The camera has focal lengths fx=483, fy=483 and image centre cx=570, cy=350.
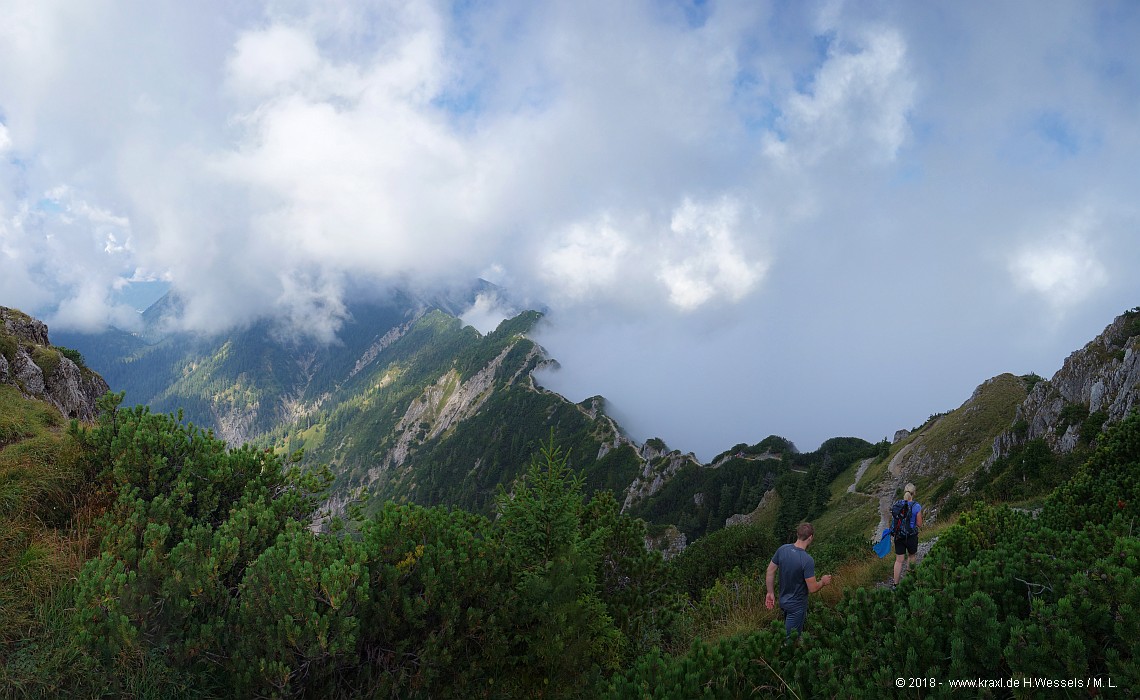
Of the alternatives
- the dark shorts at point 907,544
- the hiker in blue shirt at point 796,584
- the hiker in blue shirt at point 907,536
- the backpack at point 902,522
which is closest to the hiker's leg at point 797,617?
the hiker in blue shirt at point 796,584

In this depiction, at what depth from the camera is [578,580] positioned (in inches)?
443

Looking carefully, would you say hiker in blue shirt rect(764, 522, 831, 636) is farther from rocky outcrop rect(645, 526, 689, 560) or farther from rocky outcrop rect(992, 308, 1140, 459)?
rocky outcrop rect(645, 526, 689, 560)

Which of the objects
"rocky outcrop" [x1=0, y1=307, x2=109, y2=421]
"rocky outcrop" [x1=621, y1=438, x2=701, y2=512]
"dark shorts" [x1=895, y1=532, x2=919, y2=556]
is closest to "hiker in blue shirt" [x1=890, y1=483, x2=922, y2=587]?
"dark shorts" [x1=895, y1=532, x2=919, y2=556]

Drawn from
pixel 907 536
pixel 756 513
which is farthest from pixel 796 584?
pixel 756 513

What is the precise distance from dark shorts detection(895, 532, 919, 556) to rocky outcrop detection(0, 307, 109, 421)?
1140 inches

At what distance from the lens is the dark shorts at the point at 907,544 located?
13531 millimetres

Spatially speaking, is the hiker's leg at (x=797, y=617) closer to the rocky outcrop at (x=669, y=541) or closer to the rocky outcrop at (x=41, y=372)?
the rocky outcrop at (x=41, y=372)

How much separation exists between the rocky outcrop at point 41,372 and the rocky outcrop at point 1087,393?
53.6m

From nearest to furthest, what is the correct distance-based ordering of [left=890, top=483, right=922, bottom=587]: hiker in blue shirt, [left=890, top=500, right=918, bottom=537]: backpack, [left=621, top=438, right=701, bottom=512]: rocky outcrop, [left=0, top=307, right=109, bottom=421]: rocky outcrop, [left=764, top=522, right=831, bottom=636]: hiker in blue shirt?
[left=764, top=522, right=831, bottom=636]: hiker in blue shirt < [left=890, top=483, right=922, bottom=587]: hiker in blue shirt < [left=890, top=500, right=918, bottom=537]: backpack < [left=0, top=307, right=109, bottom=421]: rocky outcrop < [left=621, top=438, right=701, bottom=512]: rocky outcrop

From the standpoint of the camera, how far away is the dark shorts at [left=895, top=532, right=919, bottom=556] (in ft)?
44.4

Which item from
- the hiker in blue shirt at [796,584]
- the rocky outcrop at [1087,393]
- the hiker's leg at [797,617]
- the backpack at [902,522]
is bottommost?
the hiker's leg at [797,617]

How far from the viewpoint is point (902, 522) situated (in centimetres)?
1375

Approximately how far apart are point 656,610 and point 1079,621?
1214 centimetres

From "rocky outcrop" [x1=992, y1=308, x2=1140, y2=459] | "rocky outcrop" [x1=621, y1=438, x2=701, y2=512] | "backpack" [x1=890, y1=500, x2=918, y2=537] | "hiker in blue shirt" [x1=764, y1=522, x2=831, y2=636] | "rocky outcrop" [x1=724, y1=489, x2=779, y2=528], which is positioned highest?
"rocky outcrop" [x1=621, y1=438, x2=701, y2=512]
